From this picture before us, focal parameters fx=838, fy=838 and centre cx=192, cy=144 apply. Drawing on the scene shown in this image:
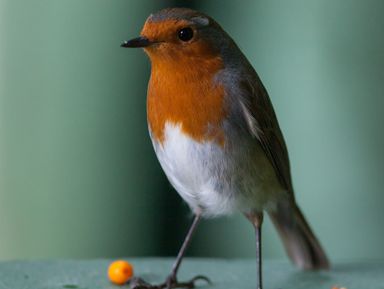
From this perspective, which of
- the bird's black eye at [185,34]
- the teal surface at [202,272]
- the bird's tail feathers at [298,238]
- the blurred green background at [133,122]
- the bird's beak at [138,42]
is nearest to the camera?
the bird's beak at [138,42]

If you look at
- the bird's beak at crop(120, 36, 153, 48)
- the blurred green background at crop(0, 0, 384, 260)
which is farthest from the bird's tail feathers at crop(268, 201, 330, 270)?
the blurred green background at crop(0, 0, 384, 260)

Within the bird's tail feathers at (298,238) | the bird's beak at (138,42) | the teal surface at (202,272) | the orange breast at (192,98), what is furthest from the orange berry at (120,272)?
the bird's beak at (138,42)

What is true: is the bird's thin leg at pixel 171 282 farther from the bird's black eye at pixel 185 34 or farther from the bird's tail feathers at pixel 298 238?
the bird's black eye at pixel 185 34

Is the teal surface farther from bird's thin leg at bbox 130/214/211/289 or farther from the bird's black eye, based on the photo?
the bird's black eye

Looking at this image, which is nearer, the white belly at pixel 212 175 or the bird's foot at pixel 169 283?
the white belly at pixel 212 175

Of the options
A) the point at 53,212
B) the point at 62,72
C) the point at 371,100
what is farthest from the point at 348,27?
the point at 53,212
